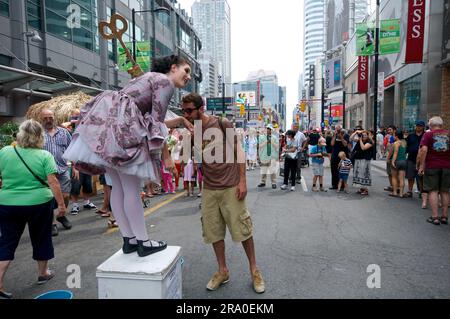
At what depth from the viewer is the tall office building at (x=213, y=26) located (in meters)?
148

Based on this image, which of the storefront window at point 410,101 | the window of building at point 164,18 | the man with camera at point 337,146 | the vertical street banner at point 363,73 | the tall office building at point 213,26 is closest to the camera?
the man with camera at point 337,146

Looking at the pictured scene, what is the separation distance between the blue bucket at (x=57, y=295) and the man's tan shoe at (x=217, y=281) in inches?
52.3

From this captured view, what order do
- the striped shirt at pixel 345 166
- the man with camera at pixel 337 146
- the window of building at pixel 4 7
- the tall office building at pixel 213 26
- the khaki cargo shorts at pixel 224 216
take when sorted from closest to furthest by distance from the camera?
the khaki cargo shorts at pixel 224 216 < the striped shirt at pixel 345 166 < the man with camera at pixel 337 146 < the window of building at pixel 4 7 < the tall office building at pixel 213 26

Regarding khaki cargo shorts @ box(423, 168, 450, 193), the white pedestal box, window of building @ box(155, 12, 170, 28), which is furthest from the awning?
window of building @ box(155, 12, 170, 28)

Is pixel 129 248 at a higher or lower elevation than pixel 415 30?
lower

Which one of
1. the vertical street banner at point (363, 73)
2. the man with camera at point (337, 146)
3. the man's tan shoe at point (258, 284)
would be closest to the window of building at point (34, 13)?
the man with camera at point (337, 146)

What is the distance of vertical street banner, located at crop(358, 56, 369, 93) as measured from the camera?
106ft

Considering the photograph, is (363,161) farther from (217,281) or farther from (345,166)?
(217,281)

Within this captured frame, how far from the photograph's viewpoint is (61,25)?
1806cm

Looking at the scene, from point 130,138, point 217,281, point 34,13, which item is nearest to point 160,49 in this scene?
point 34,13

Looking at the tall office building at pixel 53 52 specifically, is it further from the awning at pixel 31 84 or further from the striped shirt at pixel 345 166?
the striped shirt at pixel 345 166

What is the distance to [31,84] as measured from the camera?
46.2ft

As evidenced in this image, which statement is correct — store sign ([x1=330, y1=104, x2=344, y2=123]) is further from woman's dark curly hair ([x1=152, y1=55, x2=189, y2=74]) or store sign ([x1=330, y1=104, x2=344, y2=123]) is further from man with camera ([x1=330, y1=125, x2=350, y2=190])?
woman's dark curly hair ([x1=152, y1=55, x2=189, y2=74])

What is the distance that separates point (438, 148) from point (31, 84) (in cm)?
1498
